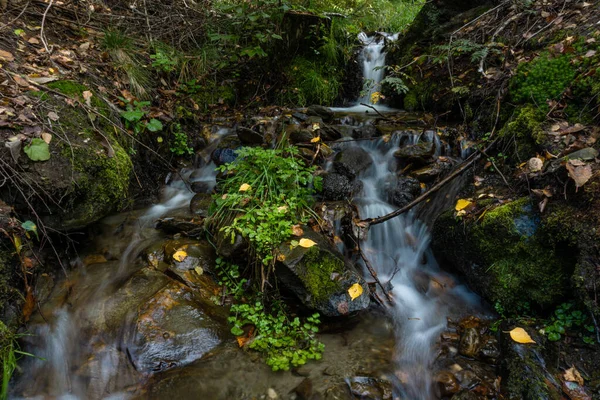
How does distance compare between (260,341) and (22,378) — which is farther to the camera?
(260,341)

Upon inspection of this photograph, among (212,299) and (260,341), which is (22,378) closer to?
(212,299)

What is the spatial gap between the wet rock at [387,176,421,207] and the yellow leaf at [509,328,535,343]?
179cm

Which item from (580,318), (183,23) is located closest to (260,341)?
(580,318)

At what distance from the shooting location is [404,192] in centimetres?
406

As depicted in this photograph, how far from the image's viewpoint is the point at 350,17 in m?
7.39

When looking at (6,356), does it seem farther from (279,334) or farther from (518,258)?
(518,258)

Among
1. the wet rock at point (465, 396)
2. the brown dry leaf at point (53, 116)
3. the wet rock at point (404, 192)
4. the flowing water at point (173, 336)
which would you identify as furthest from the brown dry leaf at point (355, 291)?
the brown dry leaf at point (53, 116)

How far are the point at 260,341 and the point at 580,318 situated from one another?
7.58 feet

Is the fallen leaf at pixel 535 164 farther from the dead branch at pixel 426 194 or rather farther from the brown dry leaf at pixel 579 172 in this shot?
the dead branch at pixel 426 194

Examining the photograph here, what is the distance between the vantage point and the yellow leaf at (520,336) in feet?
7.93

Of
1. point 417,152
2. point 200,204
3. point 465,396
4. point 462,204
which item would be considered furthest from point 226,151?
point 465,396

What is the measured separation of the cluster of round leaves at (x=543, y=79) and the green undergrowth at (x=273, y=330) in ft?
10.5

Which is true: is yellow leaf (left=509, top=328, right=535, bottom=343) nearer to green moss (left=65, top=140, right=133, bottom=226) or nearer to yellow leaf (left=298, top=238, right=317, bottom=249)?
yellow leaf (left=298, top=238, right=317, bottom=249)

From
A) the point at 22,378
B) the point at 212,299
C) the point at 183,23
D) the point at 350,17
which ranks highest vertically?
the point at 350,17
